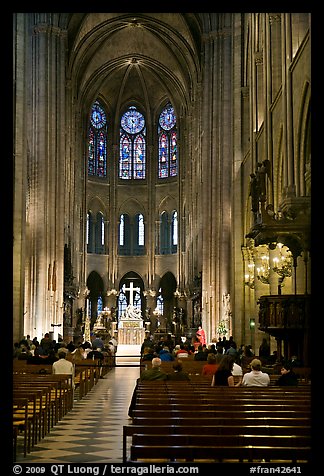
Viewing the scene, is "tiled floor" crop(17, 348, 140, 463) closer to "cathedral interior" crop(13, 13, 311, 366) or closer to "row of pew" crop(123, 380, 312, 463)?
"row of pew" crop(123, 380, 312, 463)

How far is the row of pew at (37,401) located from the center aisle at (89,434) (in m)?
0.16

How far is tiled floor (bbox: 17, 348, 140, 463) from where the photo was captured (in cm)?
1004

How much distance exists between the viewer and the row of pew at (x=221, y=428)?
6.30m

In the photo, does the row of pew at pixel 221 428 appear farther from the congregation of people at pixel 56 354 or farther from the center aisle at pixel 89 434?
the congregation of people at pixel 56 354

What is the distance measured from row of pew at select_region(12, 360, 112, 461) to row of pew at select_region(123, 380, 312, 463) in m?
1.66

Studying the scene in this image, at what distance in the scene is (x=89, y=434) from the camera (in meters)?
12.5

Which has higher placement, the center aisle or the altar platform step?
the center aisle

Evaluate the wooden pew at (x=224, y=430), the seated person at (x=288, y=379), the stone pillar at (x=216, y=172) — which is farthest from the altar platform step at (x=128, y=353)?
the wooden pew at (x=224, y=430)

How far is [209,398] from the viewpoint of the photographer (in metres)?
9.98

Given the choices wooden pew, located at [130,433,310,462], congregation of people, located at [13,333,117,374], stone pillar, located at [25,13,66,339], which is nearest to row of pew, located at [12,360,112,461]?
congregation of people, located at [13,333,117,374]

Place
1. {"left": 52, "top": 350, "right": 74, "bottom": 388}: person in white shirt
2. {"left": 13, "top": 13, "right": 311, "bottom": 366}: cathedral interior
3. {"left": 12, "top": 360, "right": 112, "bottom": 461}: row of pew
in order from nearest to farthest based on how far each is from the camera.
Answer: {"left": 12, "top": 360, "right": 112, "bottom": 461}: row of pew
{"left": 52, "top": 350, "right": 74, "bottom": 388}: person in white shirt
{"left": 13, "top": 13, "right": 311, "bottom": 366}: cathedral interior
